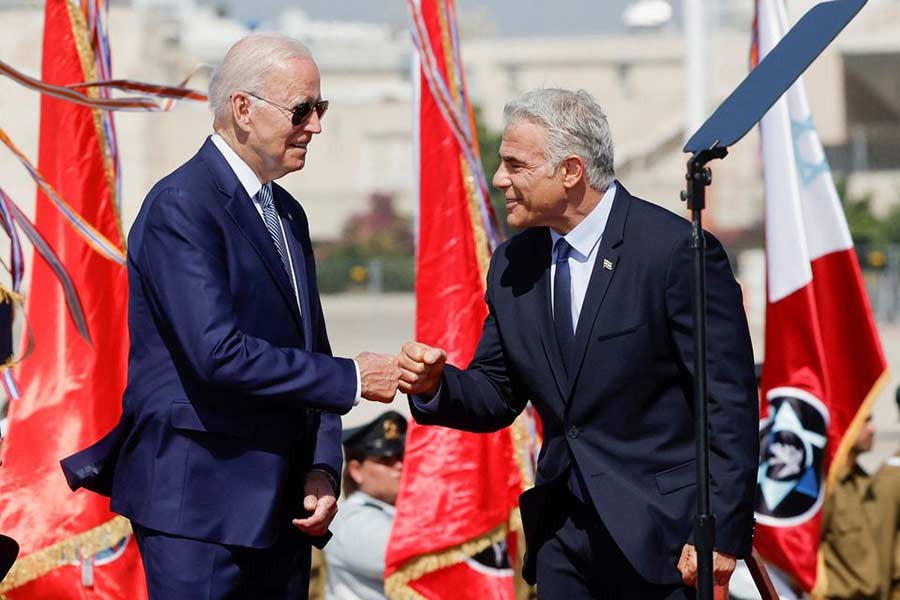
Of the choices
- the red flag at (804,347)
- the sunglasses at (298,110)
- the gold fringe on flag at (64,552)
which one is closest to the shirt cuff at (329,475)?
the sunglasses at (298,110)

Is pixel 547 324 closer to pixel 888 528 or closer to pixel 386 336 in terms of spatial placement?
pixel 888 528

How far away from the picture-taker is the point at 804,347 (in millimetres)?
5984

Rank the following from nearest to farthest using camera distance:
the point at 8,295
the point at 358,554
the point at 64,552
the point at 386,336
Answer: the point at 8,295 < the point at 64,552 < the point at 358,554 < the point at 386,336

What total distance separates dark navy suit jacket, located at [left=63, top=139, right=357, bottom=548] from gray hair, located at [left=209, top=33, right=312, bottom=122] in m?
0.13

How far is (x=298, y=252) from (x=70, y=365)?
5.56 feet

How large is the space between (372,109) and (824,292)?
4246cm

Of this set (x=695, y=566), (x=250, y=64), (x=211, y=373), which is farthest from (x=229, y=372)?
(x=695, y=566)

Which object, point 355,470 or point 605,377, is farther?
point 355,470

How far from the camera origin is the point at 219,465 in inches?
138

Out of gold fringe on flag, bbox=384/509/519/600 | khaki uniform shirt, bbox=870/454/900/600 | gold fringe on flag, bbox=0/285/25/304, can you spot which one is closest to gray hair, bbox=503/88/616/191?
gold fringe on flag, bbox=0/285/25/304

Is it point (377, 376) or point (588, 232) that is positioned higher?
point (588, 232)

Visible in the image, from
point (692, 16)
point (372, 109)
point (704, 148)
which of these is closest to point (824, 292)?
point (704, 148)

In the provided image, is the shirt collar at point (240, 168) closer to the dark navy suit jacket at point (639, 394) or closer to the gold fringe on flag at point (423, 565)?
the dark navy suit jacket at point (639, 394)

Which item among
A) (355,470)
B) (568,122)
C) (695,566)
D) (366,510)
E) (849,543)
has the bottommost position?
(849,543)
